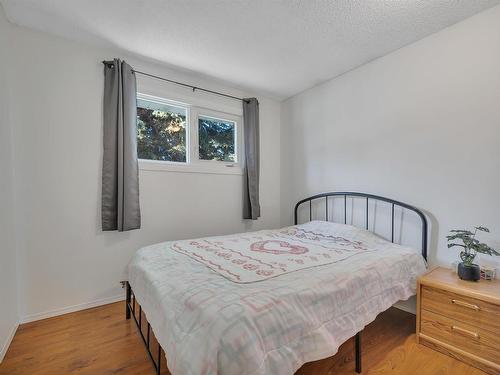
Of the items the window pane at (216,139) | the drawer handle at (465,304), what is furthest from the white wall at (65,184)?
the drawer handle at (465,304)

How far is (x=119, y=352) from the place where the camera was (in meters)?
1.62

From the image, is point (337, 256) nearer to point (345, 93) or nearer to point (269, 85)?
point (345, 93)

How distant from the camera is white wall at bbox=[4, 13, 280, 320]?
197 centimetres

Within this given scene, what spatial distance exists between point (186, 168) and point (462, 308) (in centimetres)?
258

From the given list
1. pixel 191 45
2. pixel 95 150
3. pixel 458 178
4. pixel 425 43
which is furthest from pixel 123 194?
pixel 425 43

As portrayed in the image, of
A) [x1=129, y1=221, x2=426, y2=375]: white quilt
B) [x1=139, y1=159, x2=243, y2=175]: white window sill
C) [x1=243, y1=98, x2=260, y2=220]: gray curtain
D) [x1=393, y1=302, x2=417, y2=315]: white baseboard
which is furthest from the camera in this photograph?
[x1=243, y1=98, x2=260, y2=220]: gray curtain

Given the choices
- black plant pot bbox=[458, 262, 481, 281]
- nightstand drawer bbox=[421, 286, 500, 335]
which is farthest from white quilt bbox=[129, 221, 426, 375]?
black plant pot bbox=[458, 262, 481, 281]

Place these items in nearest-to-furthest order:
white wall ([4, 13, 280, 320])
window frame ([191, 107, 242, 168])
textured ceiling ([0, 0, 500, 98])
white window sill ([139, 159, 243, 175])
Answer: textured ceiling ([0, 0, 500, 98]) < white wall ([4, 13, 280, 320]) < white window sill ([139, 159, 243, 175]) < window frame ([191, 107, 242, 168])

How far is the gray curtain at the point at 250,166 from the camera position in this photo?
3.15 meters

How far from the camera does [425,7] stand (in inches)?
68.8

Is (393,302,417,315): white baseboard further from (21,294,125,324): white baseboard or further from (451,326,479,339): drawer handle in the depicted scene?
(21,294,125,324): white baseboard

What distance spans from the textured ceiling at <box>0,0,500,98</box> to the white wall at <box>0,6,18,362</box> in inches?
17.1

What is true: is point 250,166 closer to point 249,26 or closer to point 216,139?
point 216,139

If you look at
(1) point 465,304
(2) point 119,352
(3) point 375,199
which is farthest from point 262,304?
(3) point 375,199
